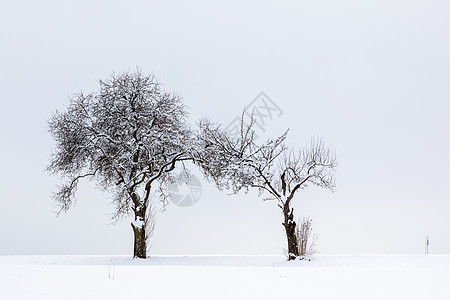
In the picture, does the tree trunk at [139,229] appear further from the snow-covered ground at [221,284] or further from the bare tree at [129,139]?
the snow-covered ground at [221,284]

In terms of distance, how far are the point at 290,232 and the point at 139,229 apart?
7.87 meters

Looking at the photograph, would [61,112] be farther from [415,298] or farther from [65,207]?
[415,298]

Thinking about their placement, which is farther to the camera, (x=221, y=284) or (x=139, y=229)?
(x=139, y=229)

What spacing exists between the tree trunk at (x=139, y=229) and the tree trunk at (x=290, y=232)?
7.47 meters

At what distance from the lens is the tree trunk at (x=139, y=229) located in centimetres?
2483

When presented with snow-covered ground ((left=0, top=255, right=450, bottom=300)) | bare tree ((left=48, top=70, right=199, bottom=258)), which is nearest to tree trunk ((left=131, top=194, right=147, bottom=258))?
bare tree ((left=48, top=70, right=199, bottom=258))

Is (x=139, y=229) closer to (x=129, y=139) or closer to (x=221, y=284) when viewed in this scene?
(x=129, y=139)

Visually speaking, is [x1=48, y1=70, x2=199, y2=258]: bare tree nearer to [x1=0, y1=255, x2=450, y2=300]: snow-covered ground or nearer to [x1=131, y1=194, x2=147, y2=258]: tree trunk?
[x1=131, y1=194, x2=147, y2=258]: tree trunk

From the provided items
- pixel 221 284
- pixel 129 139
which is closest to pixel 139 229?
pixel 129 139

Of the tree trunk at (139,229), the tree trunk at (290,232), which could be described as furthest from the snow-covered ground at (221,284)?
the tree trunk at (139,229)

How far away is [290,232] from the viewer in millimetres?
23203

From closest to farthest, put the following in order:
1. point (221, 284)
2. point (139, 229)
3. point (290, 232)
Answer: point (221, 284) → point (290, 232) → point (139, 229)

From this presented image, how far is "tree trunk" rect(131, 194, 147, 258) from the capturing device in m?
24.8

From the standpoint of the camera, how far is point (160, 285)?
30.0 feet
